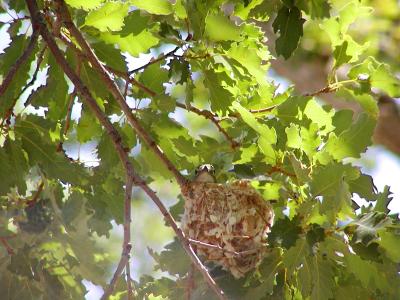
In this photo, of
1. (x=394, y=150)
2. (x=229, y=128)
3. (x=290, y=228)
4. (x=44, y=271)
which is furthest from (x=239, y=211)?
(x=394, y=150)

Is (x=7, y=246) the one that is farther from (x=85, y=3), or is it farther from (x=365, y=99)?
(x=365, y=99)

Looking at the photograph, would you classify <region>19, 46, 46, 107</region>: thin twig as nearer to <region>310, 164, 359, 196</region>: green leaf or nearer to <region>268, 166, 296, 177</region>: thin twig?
<region>268, 166, 296, 177</region>: thin twig

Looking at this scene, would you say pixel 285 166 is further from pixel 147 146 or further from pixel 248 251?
pixel 147 146

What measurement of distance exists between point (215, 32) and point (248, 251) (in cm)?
68

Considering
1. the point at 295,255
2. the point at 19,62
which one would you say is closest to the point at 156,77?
the point at 19,62

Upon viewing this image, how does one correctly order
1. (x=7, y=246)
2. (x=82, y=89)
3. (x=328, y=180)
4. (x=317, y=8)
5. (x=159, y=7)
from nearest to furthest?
(x=317, y=8) < (x=328, y=180) < (x=159, y=7) < (x=82, y=89) < (x=7, y=246)

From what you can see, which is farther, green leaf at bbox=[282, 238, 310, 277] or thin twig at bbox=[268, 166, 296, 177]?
thin twig at bbox=[268, 166, 296, 177]

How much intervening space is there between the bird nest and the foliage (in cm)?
6

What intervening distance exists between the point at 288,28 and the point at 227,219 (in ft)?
2.90

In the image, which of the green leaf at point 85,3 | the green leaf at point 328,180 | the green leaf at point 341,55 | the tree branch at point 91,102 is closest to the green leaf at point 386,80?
the green leaf at point 341,55

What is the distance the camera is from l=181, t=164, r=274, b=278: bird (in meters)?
2.83

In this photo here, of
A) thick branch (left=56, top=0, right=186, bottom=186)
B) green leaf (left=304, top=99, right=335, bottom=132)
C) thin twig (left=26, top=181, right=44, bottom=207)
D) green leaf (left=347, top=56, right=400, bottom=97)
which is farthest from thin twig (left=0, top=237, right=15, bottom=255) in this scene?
green leaf (left=347, top=56, right=400, bottom=97)

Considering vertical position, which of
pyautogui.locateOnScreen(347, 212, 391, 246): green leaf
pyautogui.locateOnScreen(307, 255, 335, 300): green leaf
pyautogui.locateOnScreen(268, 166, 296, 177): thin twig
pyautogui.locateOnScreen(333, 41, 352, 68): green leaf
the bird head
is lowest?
pyautogui.locateOnScreen(307, 255, 335, 300): green leaf

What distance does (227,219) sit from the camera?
313cm
